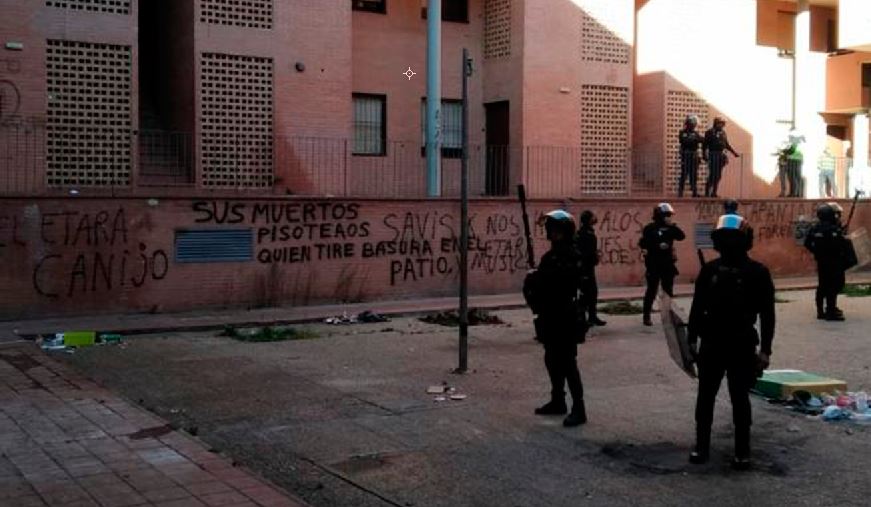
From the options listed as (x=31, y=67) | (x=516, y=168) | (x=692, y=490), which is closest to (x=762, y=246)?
(x=516, y=168)

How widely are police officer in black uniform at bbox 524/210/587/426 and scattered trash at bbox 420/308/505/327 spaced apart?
651cm

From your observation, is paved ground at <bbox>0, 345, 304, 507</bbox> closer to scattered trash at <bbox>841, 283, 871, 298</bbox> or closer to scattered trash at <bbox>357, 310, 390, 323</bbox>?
A: scattered trash at <bbox>357, 310, 390, 323</bbox>

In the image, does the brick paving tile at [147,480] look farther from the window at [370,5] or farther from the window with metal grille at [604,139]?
the window with metal grille at [604,139]

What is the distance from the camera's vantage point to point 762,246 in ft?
74.8

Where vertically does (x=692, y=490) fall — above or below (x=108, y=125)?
below

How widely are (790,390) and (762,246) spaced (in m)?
14.8

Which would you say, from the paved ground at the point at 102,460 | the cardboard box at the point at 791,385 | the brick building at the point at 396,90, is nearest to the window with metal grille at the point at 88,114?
the brick building at the point at 396,90

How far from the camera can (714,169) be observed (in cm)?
2219

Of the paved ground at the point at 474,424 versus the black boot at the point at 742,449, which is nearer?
the paved ground at the point at 474,424

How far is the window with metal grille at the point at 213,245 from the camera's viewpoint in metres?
15.5

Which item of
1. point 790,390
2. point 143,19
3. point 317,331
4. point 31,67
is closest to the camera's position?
point 790,390

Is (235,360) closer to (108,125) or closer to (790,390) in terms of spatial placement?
(790,390)

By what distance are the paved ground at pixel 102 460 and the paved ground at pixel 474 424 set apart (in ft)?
0.96

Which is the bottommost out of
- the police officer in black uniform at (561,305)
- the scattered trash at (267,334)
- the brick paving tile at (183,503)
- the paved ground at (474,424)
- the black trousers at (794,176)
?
the paved ground at (474,424)
